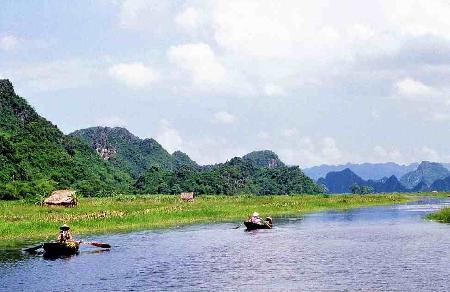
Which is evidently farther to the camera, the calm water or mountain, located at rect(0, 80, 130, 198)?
mountain, located at rect(0, 80, 130, 198)

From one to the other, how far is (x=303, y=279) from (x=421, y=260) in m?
8.82

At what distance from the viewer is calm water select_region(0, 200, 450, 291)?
28.7 metres

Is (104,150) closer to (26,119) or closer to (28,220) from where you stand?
(26,119)

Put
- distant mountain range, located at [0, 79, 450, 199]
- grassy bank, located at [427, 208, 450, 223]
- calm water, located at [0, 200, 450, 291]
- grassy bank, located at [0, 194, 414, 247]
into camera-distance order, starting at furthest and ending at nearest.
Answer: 1. distant mountain range, located at [0, 79, 450, 199]
2. grassy bank, located at [427, 208, 450, 223]
3. grassy bank, located at [0, 194, 414, 247]
4. calm water, located at [0, 200, 450, 291]

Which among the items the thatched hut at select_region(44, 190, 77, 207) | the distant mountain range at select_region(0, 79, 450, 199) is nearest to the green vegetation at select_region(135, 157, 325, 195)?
the distant mountain range at select_region(0, 79, 450, 199)

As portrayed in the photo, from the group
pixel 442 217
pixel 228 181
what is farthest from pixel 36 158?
pixel 442 217

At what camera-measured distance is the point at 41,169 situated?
4309 inches

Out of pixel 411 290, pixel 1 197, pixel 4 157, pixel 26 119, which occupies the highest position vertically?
pixel 26 119

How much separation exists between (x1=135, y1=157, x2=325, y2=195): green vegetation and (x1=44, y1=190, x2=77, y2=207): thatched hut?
63.7 metres

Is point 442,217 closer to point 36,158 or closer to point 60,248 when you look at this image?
point 60,248

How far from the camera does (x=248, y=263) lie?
116ft

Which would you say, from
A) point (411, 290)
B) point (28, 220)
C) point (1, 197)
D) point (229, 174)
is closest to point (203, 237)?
point (28, 220)

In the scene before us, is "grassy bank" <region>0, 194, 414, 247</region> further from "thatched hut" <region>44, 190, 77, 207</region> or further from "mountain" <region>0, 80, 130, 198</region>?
"mountain" <region>0, 80, 130, 198</region>

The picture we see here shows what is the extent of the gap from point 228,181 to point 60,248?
12247 cm
